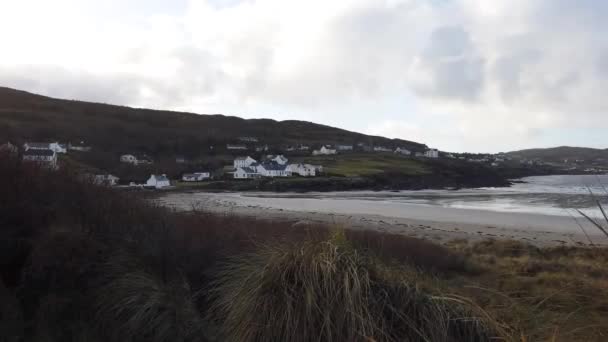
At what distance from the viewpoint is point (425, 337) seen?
3.04 metres

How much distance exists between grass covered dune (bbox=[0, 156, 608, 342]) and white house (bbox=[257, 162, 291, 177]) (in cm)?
8837

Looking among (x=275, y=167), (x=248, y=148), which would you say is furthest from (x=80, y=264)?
(x=248, y=148)

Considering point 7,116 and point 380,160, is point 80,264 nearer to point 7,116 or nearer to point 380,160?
point 380,160

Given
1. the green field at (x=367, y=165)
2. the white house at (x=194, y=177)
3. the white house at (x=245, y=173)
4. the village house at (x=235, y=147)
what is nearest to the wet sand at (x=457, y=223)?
the white house at (x=194, y=177)

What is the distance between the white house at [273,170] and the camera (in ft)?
317

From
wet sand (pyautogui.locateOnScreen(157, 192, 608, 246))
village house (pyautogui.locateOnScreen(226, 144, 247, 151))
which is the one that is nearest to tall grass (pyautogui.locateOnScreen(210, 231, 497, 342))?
wet sand (pyautogui.locateOnScreen(157, 192, 608, 246))

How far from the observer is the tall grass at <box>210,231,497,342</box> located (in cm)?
312

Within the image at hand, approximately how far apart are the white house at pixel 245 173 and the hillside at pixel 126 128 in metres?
40.3

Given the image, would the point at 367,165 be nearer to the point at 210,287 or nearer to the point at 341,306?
the point at 210,287

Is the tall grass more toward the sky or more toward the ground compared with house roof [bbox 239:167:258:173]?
more toward the ground

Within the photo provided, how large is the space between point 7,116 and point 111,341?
473 feet

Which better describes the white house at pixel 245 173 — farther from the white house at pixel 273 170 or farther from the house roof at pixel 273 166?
the house roof at pixel 273 166

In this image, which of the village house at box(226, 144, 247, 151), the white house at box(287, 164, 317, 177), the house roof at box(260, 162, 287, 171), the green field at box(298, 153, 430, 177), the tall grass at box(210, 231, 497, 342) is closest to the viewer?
the tall grass at box(210, 231, 497, 342)

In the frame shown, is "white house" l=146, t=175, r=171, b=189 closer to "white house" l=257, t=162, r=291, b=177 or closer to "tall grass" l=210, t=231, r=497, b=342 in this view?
"white house" l=257, t=162, r=291, b=177
